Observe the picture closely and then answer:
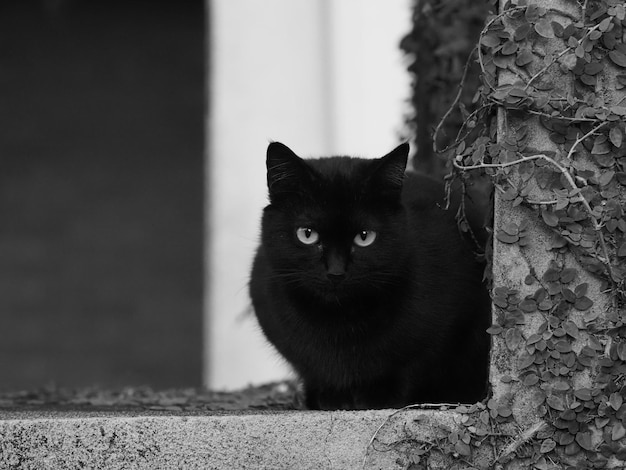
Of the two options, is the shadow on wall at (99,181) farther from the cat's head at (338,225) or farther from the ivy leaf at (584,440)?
the ivy leaf at (584,440)

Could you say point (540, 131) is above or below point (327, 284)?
above

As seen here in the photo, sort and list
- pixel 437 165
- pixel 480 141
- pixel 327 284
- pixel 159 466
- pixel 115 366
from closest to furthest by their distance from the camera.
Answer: pixel 159 466 → pixel 480 141 → pixel 327 284 → pixel 437 165 → pixel 115 366

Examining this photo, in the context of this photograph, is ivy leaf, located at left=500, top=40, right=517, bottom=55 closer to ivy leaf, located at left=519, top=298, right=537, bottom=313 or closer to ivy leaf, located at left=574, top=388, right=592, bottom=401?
ivy leaf, located at left=519, top=298, right=537, bottom=313

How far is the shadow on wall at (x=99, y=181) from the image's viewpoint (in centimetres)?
651

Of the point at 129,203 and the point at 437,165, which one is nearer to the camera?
the point at 437,165

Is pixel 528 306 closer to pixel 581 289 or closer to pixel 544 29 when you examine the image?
pixel 581 289

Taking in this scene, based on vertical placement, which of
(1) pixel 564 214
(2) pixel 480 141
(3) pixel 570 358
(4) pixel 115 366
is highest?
(2) pixel 480 141

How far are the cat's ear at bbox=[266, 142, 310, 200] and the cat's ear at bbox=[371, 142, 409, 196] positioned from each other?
6.7 inches

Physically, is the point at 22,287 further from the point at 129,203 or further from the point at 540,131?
the point at 540,131

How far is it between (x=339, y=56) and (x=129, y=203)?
2.27 meters

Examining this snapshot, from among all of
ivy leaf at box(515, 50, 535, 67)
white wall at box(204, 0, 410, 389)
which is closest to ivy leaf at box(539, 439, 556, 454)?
ivy leaf at box(515, 50, 535, 67)

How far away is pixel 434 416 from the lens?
1953 mm

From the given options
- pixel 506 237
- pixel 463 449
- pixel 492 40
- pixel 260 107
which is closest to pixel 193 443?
pixel 463 449

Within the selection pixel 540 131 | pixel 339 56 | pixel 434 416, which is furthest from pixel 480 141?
pixel 339 56
